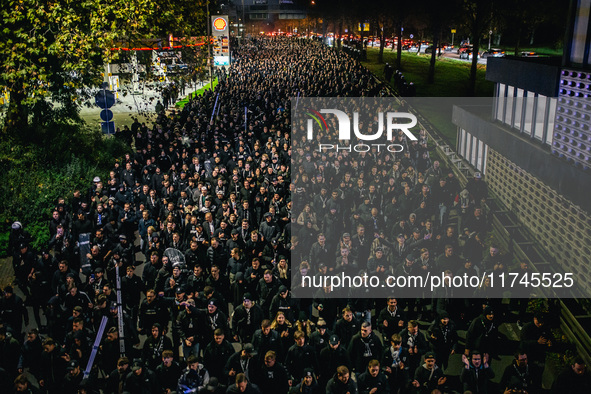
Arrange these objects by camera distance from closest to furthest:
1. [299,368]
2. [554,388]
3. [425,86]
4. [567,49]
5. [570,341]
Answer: [554,388], [299,368], [570,341], [567,49], [425,86]

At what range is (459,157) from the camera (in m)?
21.0

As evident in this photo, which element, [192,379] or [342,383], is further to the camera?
[192,379]

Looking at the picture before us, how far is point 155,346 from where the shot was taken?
8.07m

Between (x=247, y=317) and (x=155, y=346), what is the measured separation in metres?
1.62

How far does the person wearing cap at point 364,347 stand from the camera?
802 cm

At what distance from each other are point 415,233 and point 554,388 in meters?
4.30

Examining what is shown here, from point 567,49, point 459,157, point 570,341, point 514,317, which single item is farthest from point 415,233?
point 459,157

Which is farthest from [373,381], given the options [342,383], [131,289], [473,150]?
[473,150]

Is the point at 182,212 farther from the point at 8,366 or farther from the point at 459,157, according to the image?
the point at 459,157

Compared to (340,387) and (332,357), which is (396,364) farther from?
(340,387)

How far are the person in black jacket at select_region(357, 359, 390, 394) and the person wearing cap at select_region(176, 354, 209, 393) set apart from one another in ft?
6.81

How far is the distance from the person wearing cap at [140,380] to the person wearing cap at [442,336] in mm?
4191

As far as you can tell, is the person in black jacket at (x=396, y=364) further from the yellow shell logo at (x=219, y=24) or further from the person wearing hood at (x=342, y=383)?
the yellow shell logo at (x=219, y=24)

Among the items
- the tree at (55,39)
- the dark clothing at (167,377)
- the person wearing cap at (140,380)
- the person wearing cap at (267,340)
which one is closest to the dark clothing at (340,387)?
the person wearing cap at (267,340)
